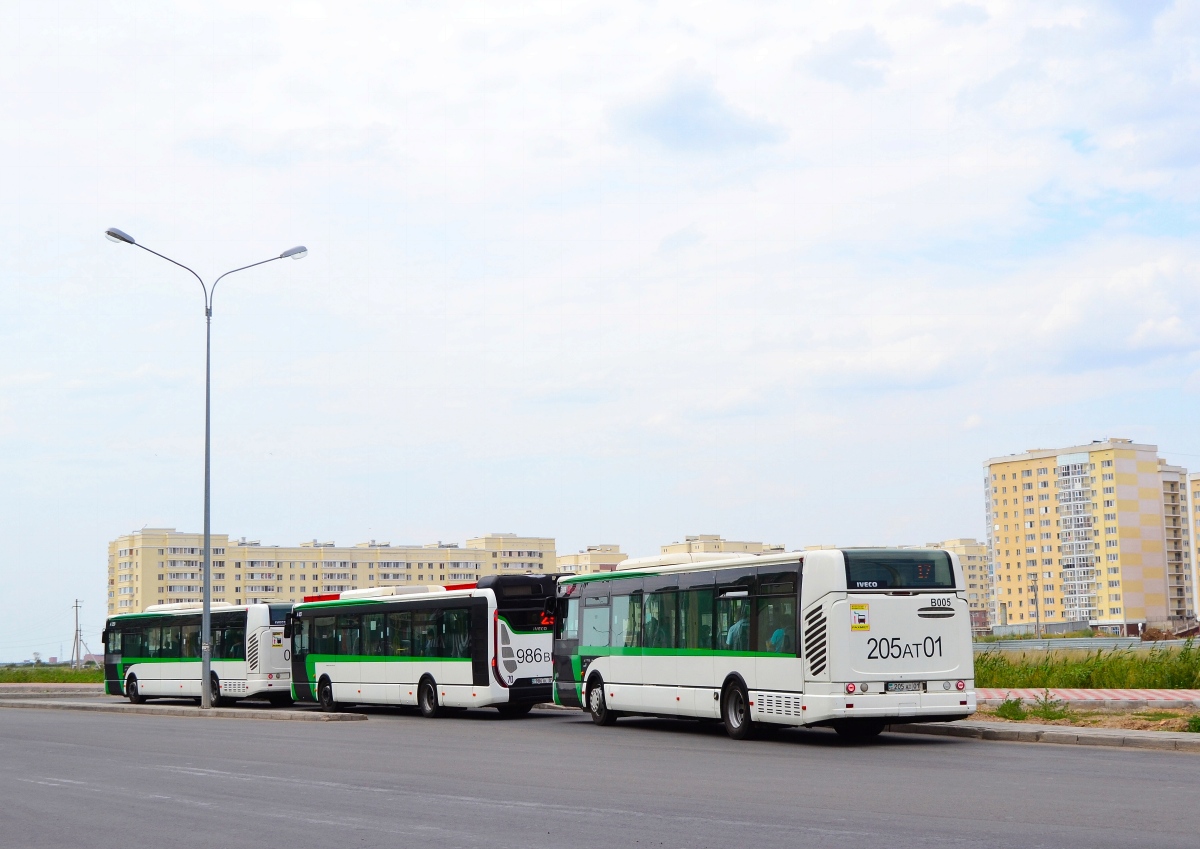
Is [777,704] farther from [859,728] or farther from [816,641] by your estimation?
[859,728]

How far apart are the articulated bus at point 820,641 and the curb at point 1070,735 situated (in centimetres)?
76

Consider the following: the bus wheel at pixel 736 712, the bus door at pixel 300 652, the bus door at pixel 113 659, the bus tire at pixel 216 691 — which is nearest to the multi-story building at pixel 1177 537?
the bus door at pixel 113 659

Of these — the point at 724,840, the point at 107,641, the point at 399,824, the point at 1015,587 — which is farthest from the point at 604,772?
the point at 1015,587

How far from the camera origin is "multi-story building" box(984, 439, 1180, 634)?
5674 inches

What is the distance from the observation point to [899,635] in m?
18.8

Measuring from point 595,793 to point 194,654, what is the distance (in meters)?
26.9

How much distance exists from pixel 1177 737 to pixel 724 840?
955 centimetres

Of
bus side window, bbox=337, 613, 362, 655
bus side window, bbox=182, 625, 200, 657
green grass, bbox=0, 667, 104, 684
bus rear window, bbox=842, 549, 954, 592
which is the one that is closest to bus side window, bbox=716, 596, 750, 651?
bus rear window, bbox=842, 549, 954, 592

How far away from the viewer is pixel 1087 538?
148m

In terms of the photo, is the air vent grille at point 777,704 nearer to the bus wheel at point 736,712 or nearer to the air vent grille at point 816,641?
the bus wheel at point 736,712

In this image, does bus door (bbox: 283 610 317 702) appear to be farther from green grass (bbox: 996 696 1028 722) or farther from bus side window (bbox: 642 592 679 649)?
green grass (bbox: 996 696 1028 722)

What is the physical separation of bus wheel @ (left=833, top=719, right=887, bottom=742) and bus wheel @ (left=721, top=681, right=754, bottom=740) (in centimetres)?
130

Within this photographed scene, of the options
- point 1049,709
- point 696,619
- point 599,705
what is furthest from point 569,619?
point 1049,709

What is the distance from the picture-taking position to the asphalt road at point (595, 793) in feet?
34.0
